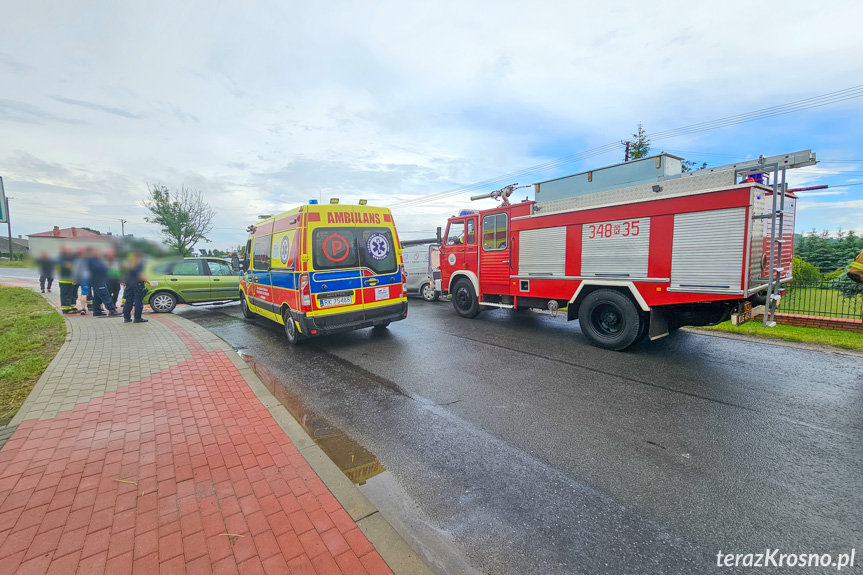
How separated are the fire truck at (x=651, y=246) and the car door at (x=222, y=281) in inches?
344

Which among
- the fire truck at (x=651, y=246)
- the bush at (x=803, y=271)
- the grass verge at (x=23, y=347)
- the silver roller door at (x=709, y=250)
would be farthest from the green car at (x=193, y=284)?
the bush at (x=803, y=271)

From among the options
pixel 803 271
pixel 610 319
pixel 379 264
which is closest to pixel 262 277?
pixel 379 264

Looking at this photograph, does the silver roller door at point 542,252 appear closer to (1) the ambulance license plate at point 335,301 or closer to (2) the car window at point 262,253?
(1) the ambulance license plate at point 335,301

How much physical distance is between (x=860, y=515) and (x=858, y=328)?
6978 mm

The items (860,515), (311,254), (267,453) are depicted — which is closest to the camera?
(860,515)

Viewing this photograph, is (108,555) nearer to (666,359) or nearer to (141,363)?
(141,363)

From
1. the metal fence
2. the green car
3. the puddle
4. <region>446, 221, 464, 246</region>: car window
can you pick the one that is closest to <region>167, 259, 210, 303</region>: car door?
the green car

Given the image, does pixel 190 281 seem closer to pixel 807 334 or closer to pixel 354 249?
pixel 354 249

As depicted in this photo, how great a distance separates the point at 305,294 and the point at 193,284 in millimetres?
7222

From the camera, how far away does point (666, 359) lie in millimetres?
5684

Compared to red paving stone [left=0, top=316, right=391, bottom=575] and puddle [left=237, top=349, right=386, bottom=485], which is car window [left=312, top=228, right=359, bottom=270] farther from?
red paving stone [left=0, top=316, right=391, bottom=575]

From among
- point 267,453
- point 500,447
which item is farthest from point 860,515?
point 267,453

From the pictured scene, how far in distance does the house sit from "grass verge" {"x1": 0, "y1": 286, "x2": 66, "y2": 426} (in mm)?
1714

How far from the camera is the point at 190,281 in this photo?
1132 centimetres
